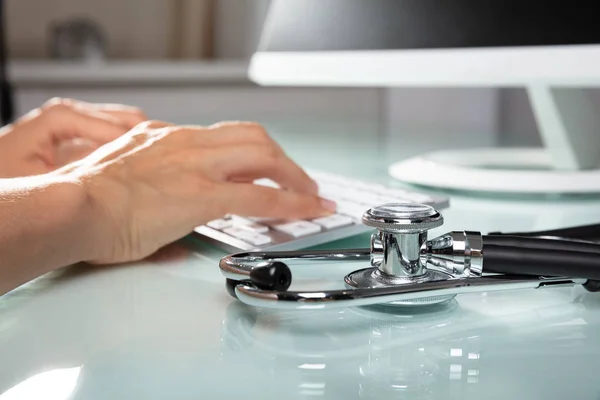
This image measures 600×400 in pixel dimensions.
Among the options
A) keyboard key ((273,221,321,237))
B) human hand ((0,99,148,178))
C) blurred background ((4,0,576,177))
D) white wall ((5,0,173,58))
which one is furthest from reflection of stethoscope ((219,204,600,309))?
white wall ((5,0,173,58))

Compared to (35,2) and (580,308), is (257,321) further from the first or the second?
(35,2)

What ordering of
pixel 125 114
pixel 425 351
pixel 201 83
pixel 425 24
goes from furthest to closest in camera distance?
pixel 201 83 < pixel 125 114 < pixel 425 24 < pixel 425 351

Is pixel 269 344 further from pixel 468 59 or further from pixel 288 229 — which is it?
pixel 468 59

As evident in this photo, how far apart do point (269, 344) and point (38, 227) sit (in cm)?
18

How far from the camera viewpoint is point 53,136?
0.80m

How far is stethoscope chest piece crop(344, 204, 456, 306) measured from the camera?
0.39 meters

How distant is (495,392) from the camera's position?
30cm

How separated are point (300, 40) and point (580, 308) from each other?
51 cm

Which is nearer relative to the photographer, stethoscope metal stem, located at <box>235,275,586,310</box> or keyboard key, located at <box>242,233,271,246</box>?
stethoscope metal stem, located at <box>235,275,586,310</box>

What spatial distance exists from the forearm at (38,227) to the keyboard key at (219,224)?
0.33 feet

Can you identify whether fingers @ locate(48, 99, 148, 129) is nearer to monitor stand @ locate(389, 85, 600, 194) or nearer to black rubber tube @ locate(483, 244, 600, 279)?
monitor stand @ locate(389, 85, 600, 194)

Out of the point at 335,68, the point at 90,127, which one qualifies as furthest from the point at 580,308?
the point at 90,127

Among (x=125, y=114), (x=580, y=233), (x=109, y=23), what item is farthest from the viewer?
(x=109, y=23)

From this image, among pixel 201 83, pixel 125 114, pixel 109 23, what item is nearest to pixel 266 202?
pixel 125 114
